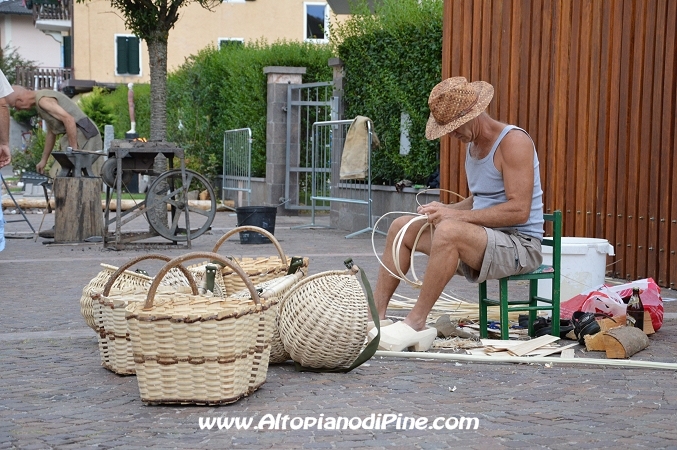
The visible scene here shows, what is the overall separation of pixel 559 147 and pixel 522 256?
3.93m

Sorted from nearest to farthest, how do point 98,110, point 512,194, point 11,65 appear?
point 512,194, point 98,110, point 11,65

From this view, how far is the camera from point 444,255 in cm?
565

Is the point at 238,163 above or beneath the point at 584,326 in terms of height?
above

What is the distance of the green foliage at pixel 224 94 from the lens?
19.6 metres

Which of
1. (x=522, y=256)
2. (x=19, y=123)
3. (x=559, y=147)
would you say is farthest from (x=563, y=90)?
(x=19, y=123)

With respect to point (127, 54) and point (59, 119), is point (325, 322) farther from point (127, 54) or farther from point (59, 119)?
point (127, 54)

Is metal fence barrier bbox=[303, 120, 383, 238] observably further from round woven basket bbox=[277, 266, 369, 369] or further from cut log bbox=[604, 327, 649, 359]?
round woven basket bbox=[277, 266, 369, 369]

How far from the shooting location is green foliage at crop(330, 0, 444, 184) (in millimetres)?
13578

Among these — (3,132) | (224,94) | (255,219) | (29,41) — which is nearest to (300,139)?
(224,94)

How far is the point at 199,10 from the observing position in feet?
131

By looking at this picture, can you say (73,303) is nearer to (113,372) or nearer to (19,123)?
(113,372)

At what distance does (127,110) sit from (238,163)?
38.8 feet

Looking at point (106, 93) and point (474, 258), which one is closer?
point (474, 258)

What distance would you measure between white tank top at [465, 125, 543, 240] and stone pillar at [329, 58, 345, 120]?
31.9 feet
